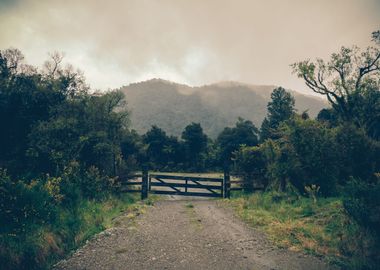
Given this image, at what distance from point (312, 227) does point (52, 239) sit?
768 cm

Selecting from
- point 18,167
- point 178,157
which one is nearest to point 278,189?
point 18,167

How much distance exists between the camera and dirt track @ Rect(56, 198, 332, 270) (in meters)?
6.15

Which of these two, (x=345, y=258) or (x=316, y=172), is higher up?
(x=316, y=172)

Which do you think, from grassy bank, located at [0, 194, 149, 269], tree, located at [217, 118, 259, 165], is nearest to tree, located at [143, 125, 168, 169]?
tree, located at [217, 118, 259, 165]

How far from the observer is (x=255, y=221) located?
10469 millimetres

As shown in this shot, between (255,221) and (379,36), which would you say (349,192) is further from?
(379,36)

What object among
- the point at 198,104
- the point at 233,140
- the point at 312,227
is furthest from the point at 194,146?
the point at 198,104

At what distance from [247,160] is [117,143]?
30.9 feet

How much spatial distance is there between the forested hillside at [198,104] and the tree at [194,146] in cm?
6134

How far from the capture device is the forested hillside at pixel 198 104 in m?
123

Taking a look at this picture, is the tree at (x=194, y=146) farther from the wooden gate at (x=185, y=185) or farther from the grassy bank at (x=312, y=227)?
the grassy bank at (x=312, y=227)

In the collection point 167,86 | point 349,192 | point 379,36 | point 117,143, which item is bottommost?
point 349,192

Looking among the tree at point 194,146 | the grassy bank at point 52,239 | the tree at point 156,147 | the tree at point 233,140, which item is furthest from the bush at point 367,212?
the tree at point 156,147

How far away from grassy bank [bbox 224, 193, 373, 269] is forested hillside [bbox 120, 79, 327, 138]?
321 feet
